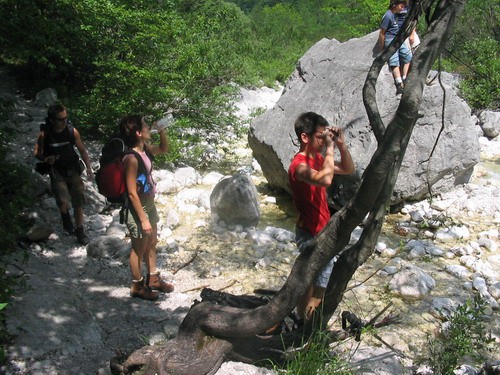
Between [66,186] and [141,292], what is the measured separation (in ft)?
5.32

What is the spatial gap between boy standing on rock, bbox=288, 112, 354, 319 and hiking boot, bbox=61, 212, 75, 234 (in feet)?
9.61

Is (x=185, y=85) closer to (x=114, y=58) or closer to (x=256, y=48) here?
(x=114, y=58)

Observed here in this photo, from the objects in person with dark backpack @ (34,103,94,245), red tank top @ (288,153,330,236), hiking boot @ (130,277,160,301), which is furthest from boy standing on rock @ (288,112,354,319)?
person with dark backpack @ (34,103,94,245)

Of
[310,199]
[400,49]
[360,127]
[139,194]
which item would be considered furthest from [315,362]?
[400,49]

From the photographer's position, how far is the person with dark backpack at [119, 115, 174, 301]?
371cm

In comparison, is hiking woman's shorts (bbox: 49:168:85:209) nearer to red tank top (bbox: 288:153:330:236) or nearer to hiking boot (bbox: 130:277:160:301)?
hiking boot (bbox: 130:277:160:301)

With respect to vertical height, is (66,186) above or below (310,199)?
below

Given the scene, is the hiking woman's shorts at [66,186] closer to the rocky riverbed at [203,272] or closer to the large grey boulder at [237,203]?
the rocky riverbed at [203,272]

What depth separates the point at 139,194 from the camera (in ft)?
12.9

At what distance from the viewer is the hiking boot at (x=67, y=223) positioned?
207 inches

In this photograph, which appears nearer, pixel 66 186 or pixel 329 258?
pixel 329 258

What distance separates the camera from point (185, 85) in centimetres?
822

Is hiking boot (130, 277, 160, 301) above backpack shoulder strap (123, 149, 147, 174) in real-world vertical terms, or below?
below

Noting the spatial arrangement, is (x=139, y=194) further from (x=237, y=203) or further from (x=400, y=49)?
(x=400, y=49)
